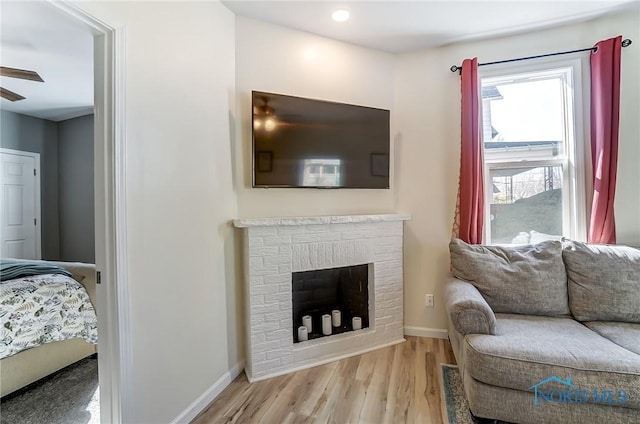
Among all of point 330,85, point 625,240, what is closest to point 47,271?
point 330,85

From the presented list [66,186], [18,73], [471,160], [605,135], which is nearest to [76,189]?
[66,186]

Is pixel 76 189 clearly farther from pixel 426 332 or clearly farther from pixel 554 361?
pixel 554 361

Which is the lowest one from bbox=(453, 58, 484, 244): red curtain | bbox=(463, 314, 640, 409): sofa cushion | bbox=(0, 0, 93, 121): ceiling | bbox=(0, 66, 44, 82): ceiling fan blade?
bbox=(463, 314, 640, 409): sofa cushion

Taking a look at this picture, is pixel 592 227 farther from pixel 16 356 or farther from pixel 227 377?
pixel 16 356

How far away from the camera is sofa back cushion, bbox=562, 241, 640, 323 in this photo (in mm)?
1873

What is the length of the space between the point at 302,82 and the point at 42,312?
8.28 ft

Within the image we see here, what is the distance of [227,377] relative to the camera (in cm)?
204

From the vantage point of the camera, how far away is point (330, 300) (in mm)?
2711

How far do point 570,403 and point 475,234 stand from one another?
127 cm

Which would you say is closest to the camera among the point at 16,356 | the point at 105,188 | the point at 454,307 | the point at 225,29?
the point at 105,188

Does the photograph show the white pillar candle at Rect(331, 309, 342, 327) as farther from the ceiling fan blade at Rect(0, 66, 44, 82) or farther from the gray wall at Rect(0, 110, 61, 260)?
the gray wall at Rect(0, 110, 61, 260)

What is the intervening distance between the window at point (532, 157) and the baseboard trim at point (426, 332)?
914 millimetres

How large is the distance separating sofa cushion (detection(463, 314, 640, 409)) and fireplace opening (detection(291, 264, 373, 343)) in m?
1.10

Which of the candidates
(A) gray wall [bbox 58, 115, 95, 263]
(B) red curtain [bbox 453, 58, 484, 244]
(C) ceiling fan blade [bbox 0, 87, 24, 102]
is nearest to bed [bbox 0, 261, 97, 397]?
(C) ceiling fan blade [bbox 0, 87, 24, 102]
